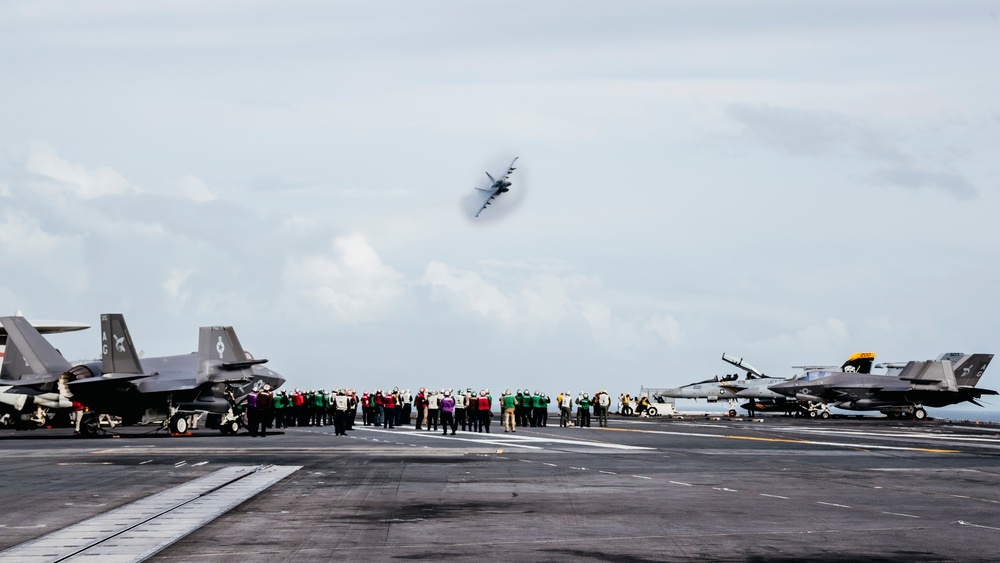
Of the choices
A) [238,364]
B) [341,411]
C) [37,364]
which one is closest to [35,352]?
[37,364]

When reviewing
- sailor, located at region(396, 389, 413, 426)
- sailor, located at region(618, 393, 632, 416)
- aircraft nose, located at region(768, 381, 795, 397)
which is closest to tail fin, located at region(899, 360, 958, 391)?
aircraft nose, located at region(768, 381, 795, 397)

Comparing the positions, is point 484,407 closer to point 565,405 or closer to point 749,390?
point 565,405

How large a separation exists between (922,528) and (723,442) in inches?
999

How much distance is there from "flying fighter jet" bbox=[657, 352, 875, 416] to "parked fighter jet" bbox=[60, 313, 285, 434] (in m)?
46.3

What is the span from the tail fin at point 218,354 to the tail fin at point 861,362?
54.0m

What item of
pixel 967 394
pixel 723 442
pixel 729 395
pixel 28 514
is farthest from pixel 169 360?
pixel 967 394

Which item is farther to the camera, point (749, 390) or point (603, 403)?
point (749, 390)

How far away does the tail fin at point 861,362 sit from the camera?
8616cm

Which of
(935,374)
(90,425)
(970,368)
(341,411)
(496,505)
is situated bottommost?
(496,505)

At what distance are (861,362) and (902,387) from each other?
944cm

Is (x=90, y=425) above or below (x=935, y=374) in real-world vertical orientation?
below

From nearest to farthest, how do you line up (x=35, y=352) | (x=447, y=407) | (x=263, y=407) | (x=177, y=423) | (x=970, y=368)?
1. (x=263, y=407)
2. (x=177, y=423)
3. (x=35, y=352)
4. (x=447, y=407)
5. (x=970, y=368)

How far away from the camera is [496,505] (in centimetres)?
1708

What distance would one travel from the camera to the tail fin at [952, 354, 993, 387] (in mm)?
78750
